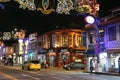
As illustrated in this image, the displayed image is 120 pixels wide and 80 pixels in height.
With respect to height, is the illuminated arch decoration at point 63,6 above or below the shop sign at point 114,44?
above

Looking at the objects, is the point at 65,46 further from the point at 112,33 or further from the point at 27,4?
the point at 27,4

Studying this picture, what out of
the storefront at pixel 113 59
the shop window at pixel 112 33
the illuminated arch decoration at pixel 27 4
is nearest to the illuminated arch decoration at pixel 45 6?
the illuminated arch decoration at pixel 27 4

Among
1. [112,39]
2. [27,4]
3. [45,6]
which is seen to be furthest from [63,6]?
[112,39]

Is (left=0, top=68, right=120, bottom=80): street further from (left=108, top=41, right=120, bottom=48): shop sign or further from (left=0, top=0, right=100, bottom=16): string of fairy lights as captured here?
(left=0, top=0, right=100, bottom=16): string of fairy lights

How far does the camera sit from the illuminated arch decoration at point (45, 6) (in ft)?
103

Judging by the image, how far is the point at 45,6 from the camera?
31.6m

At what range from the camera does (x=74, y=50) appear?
7606cm

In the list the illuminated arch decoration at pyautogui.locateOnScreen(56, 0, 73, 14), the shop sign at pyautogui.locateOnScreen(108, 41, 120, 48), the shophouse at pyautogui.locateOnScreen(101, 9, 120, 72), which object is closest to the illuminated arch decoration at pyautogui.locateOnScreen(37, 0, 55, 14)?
the illuminated arch decoration at pyautogui.locateOnScreen(56, 0, 73, 14)

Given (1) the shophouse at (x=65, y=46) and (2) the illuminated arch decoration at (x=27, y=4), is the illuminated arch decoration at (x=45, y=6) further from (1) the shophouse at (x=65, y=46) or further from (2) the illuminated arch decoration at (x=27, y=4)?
(1) the shophouse at (x=65, y=46)

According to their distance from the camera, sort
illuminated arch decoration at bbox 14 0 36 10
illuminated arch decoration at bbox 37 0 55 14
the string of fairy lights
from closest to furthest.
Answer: illuminated arch decoration at bbox 14 0 36 10 → the string of fairy lights → illuminated arch decoration at bbox 37 0 55 14

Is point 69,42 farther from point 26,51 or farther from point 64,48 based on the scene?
point 26,51

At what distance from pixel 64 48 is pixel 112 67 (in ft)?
86.1

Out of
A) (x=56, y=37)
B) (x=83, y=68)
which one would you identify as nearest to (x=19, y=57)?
(x=56, y=37)

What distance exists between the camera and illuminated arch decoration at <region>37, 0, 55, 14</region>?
31.3 meters
